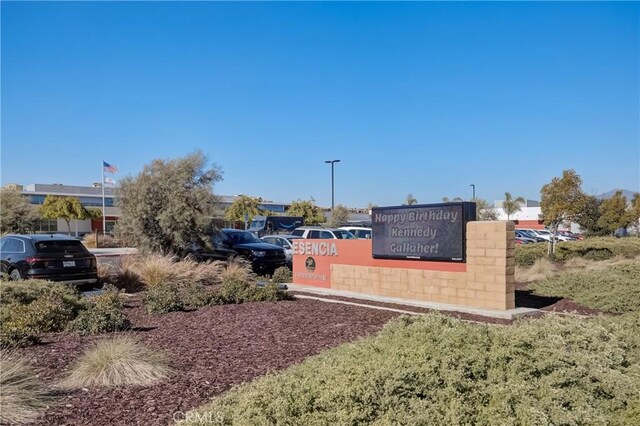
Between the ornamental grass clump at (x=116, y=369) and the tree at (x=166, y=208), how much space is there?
12233mm

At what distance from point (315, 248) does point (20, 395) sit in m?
10.3

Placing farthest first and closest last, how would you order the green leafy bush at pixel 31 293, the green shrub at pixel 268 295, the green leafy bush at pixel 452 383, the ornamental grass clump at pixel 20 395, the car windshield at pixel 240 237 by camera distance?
the car windshield at pixel 240 237
the green shrub at pixel 268 295
the green leafy bush at pixel 31 293
the ornamental grass clump at pixel 20 395
the green leafy bush at pixel 452 383

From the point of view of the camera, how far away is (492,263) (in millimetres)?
10273

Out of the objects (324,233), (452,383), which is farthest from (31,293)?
(324,233)

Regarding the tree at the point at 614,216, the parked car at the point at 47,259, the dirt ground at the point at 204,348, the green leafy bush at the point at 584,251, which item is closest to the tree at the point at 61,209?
the parked car at the point at 47,259

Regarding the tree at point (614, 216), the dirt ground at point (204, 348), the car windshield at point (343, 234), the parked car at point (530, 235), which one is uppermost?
the tree at point (614, 216)

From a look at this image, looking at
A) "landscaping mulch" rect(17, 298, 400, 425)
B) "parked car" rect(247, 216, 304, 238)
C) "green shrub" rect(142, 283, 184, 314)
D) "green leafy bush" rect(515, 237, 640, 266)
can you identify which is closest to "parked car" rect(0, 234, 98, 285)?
"landscaping mulch" rect(17, 298, 400, 425)

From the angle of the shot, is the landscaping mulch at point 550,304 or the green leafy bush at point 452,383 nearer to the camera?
the green leafy bush at point 452,383

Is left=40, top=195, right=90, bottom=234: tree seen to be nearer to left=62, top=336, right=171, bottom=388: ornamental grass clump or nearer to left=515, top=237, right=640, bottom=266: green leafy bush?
left=515, top=237, right=640, bottom=266: green leafy bush

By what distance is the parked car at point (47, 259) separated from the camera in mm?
12989

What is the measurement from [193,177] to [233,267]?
15.1 ft

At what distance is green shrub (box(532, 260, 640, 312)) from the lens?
426 inches

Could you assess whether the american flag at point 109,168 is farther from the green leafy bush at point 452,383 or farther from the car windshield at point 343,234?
the green leafy bush at point 452,383

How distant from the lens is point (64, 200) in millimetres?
46562
